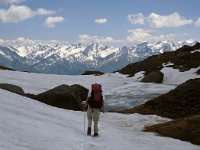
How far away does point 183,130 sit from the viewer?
21.8m

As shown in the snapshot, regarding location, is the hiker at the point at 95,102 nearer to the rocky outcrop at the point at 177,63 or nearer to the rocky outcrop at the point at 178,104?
Result: the rocky outcrop at the point at 178,104

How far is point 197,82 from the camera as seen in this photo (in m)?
34.5

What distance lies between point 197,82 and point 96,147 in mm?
20680

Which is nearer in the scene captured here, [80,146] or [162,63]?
[80,146]

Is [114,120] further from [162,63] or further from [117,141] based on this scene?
[162,63]

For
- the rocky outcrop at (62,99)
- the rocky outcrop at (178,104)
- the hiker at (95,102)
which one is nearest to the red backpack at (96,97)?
the hiker at (95,102)

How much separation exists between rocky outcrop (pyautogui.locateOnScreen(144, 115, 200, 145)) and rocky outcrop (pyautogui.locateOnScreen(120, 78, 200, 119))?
6.98m

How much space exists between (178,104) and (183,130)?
10.7 meters

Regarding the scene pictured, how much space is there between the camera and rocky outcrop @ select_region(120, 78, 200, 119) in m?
30.9

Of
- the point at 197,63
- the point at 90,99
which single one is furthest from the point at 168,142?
the point at 197,63

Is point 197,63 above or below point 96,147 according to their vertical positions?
above

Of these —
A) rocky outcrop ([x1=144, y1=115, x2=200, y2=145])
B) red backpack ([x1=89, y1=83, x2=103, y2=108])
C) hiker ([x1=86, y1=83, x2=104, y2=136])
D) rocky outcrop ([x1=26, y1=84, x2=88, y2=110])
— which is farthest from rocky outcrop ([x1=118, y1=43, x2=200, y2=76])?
red backpack ([x1=89, y1=83, x2=103, y2=108])

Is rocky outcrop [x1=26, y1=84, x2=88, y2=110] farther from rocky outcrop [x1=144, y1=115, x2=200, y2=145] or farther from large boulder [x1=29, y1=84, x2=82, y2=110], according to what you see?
rocky outcrop [x1=144, y1=115, x2=200, y2=145]

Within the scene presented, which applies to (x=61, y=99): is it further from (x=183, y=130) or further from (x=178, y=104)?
(x=183, y=130)
